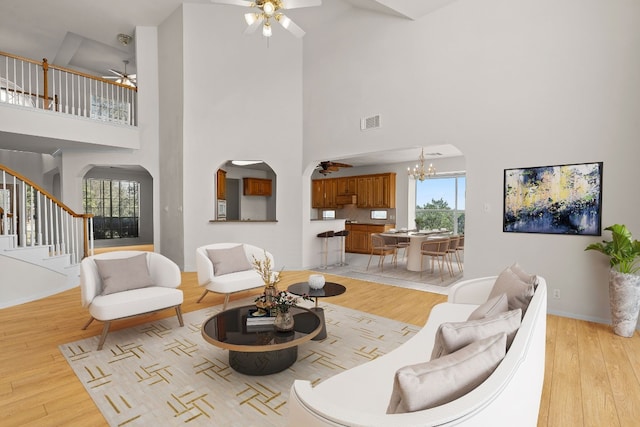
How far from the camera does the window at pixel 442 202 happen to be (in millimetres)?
8789

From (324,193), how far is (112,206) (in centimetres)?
680

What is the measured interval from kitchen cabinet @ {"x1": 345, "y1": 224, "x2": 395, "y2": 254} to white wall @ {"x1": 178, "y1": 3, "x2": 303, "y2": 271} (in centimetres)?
310

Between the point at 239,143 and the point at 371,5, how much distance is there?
3.59 metres

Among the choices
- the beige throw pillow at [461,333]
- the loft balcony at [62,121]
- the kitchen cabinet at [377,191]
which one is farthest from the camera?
the kitchen cabinet at [377,191]

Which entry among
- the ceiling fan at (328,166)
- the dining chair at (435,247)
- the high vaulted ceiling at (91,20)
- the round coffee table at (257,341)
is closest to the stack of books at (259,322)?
the round coffee table at (257,341)

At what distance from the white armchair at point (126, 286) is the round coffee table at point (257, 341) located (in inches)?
36.0

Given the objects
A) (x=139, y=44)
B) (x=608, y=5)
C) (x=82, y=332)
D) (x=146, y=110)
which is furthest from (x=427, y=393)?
(x=139, y=44)

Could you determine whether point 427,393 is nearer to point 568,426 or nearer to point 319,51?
point 568,426

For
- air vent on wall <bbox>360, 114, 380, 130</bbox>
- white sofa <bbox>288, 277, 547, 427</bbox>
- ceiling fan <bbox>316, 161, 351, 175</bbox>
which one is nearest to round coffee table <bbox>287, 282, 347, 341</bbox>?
white sofa <bbox>288, 277, 547, 427</bbox>

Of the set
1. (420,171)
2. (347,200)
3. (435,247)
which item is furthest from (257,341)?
(347,200)

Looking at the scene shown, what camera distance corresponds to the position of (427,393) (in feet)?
3.23

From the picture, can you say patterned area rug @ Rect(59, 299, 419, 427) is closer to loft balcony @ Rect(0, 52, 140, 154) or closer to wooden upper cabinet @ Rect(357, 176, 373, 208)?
loft balcony @ Rect(0, 52, 140, 154)

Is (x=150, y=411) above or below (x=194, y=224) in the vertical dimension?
below

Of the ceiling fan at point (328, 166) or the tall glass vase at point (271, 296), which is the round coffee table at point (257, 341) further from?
the ceiling fan at point (328, 166)
